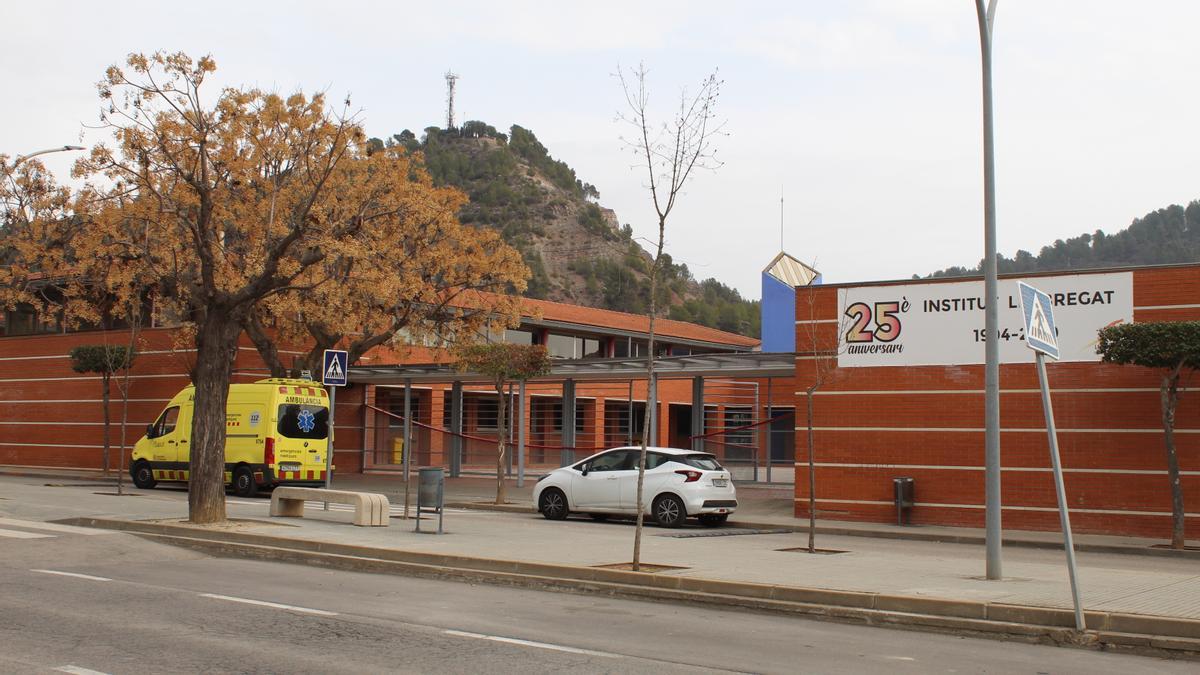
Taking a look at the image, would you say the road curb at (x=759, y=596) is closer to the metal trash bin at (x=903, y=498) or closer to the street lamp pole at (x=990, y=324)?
the street lamp pole at (x=990, y=324)

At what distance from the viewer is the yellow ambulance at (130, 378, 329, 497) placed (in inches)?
1000

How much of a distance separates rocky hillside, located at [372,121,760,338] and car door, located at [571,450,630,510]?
69.2 meters

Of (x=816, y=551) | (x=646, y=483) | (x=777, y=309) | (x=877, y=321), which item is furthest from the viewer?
(x=777, y=309)

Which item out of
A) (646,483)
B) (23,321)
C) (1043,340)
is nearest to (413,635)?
(1043,340)

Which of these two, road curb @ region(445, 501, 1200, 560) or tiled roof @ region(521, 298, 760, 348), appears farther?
tiled roof @ region(521, 298, 760, 348)

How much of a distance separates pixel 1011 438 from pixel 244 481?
667 inches

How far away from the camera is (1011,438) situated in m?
20.4

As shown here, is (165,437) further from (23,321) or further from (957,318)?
(957,318)

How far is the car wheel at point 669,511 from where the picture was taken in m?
20.3

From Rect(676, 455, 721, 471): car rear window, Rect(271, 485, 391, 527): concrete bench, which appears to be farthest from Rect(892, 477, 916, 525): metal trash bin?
Rect(271, 485, 391, 527): concrete bench

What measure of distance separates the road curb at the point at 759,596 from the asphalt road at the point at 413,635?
284 mm

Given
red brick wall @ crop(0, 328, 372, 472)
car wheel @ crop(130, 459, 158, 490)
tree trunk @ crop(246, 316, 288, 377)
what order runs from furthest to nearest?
1. red brick wall @ crop(0, 328, 372, 472)
2. tree trunk @ crop(246, 316, 288, 377)
3. car wheel @ crop(130, 459, 158, 490)

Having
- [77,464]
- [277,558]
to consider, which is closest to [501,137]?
[77,464]

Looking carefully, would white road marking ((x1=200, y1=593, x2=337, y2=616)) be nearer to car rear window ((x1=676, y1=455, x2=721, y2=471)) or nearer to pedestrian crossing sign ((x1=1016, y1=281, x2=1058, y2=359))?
pedestrian crossing sign ((x1=1016, y1=281, x2=1058, y2=359))
